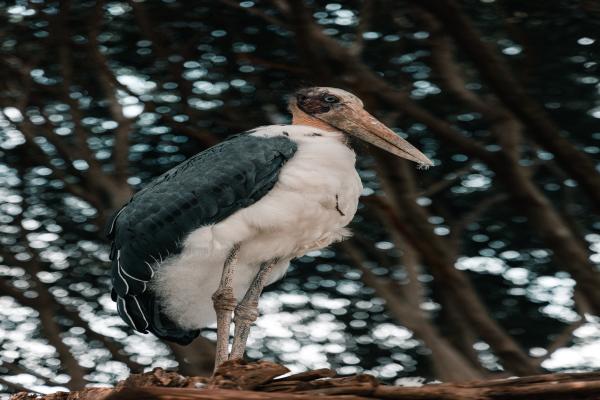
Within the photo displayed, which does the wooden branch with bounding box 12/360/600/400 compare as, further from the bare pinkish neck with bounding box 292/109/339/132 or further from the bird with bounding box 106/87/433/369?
the bare pinkish neck with bounding box 292/109/339/132

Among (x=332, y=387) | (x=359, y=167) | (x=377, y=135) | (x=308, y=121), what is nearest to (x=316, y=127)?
(x=308, y=121)

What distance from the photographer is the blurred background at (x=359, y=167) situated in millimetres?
6078

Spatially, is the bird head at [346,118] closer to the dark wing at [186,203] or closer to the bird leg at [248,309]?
the dark wing at [186,203]

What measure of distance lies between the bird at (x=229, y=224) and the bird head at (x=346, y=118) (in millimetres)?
96

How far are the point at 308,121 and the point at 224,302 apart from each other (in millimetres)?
832

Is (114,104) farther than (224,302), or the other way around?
(114,104)

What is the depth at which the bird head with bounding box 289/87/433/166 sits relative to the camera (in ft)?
15.5

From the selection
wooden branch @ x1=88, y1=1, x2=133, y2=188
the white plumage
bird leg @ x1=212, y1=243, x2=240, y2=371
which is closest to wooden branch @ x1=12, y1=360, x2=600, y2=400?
bird leg @ x1=212, y1=243, x2=240, y2=371

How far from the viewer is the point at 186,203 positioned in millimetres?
4328

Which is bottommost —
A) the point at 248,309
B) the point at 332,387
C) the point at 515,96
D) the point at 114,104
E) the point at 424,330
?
the point at 424,330

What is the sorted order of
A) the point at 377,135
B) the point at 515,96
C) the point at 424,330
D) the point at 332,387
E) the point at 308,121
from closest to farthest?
the point at 332,387 → the point at 377,135 → the point at 308,121 → the point at 515,96 → the point at 424,330

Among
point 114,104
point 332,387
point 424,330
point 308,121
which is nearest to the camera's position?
point 332,387

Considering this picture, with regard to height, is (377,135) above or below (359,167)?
above

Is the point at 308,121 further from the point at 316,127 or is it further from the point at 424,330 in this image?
the point at 424,330
